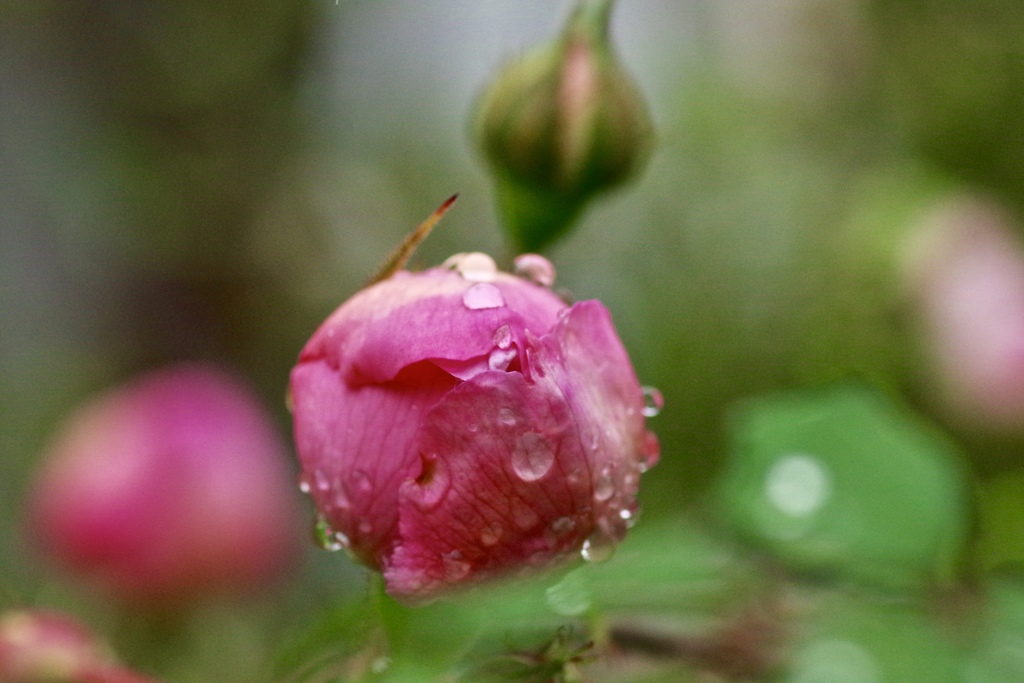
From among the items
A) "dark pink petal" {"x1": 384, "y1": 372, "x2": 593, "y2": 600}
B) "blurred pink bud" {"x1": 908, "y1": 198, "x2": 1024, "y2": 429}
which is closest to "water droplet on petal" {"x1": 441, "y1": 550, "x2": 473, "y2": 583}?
"dark pink petal" {"x1": 384, "y1": 372, "x2": 593, "y2": 600}

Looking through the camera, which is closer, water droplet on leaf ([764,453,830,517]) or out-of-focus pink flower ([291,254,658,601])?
out-of-focus pink flower ([291,254,658,601])

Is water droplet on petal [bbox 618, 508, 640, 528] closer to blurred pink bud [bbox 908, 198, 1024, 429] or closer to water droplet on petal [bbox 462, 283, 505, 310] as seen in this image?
water droplet on petal [bbox 462, 283, 505, 310]

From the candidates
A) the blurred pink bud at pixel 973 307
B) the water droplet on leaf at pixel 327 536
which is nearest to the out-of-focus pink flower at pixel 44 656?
the water droplet on leaf at pixel 327 536

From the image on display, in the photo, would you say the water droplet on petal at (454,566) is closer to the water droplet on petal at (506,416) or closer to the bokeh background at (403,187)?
the water droplet on petal at (506,416)

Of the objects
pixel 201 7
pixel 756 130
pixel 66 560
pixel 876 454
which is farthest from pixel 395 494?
pixel 201 7

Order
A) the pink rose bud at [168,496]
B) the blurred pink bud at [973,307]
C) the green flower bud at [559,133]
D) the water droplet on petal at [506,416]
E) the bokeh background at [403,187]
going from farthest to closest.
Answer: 1. the bokeh background at [403,187]
2. the blurred pink bud at [973,307]
3. the pink rose bud at [168,496]
4. the green flower bud at [559,133]
5. the water droplet on petal at [506,416]

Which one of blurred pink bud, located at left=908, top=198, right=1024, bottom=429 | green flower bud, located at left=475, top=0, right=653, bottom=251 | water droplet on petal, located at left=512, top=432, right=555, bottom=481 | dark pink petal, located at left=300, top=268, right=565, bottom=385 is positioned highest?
blurred pink bud, located at left=908, top=198, right=1024, bottom=429
